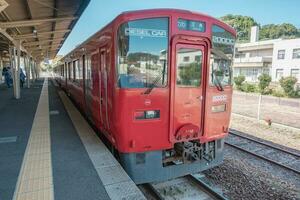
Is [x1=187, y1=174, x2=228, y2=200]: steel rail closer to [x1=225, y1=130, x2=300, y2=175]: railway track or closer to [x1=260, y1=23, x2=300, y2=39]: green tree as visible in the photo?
[x1=225, y1=130, x2=300, y2=175]: railway track

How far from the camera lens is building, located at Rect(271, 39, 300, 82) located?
29250 mm

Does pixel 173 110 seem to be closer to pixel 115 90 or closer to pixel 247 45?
pixel 115 90

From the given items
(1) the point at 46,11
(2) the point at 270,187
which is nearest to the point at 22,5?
(1) the point at 46,11

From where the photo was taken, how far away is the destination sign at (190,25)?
3.96 metres

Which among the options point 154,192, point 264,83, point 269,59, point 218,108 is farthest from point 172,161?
point 269,59

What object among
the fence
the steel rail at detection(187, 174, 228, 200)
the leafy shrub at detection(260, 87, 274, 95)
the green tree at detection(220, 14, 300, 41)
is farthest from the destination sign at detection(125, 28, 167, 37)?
the green tree at detection(220, 14, 300, 41)

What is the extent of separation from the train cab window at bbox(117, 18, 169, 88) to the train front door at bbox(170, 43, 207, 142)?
0.68ft

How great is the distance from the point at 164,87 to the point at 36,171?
7.66 feet

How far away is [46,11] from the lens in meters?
10.5

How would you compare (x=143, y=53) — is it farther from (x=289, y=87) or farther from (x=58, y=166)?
(x=289, y=87)

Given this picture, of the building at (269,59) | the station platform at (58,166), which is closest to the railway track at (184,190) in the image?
the station platform at (58,166)

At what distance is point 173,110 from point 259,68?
36.1 metres

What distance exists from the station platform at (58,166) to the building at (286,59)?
96.2ft

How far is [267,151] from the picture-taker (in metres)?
7.10
